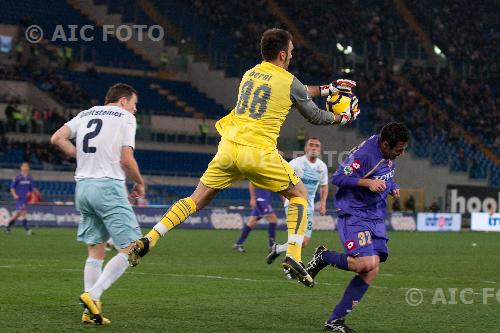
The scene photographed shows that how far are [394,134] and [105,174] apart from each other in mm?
2890

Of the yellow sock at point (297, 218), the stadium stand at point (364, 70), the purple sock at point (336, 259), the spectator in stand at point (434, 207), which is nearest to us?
the purple sock at point (336, 259)

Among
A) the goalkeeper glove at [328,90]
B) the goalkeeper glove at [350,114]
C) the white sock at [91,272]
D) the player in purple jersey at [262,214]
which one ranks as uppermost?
the goalkeeper glove at [328,90]

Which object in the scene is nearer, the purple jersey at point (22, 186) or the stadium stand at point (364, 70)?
the purple jersey at point (22, 186)

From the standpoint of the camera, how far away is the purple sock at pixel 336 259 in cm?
1061

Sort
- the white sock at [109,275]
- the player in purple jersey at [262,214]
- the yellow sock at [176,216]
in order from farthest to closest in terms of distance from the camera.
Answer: the player in purple jersey at [262,214] < the yellow sock at [176,216] < the white sock at [109,275]

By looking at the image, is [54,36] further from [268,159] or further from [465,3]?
[268,159]

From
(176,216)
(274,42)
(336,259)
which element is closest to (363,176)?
(336,259)

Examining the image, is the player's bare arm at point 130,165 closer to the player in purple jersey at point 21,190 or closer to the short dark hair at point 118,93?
the short dark hair at point 118,93

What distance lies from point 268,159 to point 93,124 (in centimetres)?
181

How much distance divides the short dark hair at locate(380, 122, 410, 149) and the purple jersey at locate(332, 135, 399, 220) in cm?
22

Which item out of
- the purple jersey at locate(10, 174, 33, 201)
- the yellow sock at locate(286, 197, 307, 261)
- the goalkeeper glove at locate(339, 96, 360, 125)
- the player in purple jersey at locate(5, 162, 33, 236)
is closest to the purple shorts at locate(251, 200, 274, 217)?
the player in purple jersey at locate(5, 162, 33, 236)

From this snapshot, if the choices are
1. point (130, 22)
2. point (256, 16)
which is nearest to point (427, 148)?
point (256, 16)

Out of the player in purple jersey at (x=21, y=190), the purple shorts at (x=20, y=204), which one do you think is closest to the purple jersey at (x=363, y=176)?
the player in purple jersey at (x=21, y=190)

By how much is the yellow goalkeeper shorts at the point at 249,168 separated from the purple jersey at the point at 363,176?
59cm
